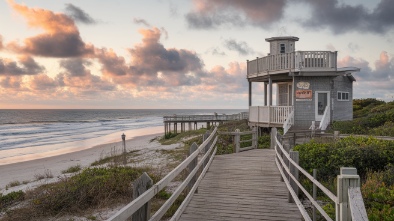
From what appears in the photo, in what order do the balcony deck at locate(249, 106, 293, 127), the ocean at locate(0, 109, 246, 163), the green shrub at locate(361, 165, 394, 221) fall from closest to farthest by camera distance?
the green shrub at locate(361, 165, 394, 221) < the balcony deck at locate(249, 106, 293, 127) < the ocean at locate(0, 109, 246, 163)

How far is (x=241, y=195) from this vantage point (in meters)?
8.10

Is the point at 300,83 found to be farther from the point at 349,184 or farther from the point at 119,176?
the point at 349,184

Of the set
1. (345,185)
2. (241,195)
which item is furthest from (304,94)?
(345,185)

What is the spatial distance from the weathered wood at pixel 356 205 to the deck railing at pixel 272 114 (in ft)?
58.2

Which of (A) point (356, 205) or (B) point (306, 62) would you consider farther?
(B) point (306, 62)

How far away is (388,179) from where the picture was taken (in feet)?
28.2

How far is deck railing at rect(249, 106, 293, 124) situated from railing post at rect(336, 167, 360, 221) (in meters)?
17.5

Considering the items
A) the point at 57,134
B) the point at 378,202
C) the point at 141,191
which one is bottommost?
the point at 57,134

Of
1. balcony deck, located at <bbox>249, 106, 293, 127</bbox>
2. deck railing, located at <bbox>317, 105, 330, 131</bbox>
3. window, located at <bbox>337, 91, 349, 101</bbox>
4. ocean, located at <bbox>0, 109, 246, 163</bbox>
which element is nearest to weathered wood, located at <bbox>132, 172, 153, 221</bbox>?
deck railing, located at <bbox>317, 105, 330, 131</bbox>

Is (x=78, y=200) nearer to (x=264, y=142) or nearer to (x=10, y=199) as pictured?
(x=10, y=199)

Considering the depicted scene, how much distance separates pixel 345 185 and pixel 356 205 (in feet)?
1.27

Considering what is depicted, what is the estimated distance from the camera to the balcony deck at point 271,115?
21197 millimetres

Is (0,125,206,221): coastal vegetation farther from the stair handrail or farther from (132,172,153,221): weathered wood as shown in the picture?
the stair handrail

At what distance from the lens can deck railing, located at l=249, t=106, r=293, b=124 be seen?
69.6 feet
